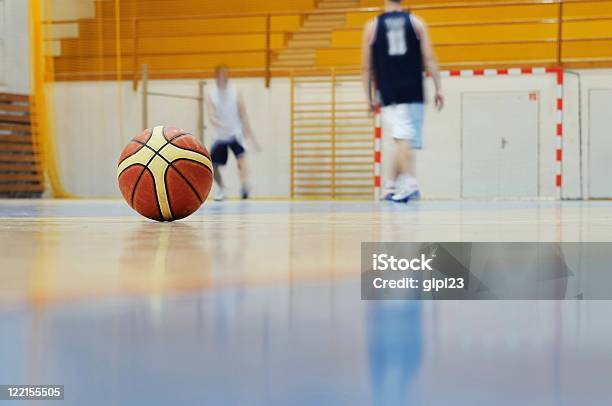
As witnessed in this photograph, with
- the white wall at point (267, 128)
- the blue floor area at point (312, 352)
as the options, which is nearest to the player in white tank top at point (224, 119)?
the white wall at point (267, 128)

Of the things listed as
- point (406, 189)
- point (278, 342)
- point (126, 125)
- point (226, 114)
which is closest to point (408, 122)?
point (406, 189)

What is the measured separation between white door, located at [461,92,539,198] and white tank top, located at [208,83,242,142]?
12.2ft

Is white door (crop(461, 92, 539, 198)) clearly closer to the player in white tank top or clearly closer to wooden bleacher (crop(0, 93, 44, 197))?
the player in white tank top

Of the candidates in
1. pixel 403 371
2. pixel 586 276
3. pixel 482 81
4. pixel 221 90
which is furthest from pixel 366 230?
pixel 482 81

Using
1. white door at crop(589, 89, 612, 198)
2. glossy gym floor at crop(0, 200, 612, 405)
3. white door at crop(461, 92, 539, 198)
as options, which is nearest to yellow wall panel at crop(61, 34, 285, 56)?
white door at crop(461, 92, 539, 198)

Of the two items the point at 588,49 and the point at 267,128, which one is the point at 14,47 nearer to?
→ the point at 267,128

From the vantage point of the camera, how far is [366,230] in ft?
9.95

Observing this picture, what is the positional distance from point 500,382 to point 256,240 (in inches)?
71.7

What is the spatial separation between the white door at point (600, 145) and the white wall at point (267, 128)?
11cm

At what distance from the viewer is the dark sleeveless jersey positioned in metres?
6.08

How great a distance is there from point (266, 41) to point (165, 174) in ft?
27.8

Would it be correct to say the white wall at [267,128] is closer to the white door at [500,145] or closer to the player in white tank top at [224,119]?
the white door at [500,145]

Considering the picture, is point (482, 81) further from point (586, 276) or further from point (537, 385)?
point (537, 385)

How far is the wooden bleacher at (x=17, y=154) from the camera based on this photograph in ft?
35.3
